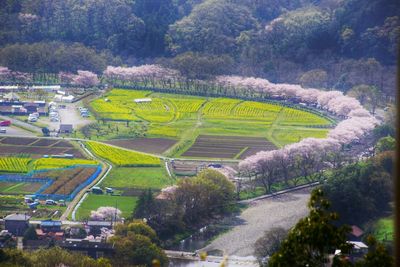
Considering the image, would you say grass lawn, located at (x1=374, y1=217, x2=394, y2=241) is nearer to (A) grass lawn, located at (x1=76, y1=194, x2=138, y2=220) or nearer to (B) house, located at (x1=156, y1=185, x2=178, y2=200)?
(B) house, located at (x1=156, y1=185, x2=178, y2=200)

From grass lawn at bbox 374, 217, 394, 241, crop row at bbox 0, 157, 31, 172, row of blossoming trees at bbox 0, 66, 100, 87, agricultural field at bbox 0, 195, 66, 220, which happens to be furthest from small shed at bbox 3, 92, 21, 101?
grass lawn at bbox 374, 217, 394, 241

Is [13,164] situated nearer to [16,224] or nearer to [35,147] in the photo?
[35,147]

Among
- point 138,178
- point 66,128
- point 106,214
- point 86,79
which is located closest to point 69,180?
point 138,178

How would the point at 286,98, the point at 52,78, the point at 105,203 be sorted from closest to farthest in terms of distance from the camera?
the point at 105,203 < the point at 286,98 < the point at 52,78

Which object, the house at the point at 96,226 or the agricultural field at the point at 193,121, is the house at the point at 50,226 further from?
the agricultural field at the point at 193,121

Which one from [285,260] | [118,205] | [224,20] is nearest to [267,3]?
[224,20]

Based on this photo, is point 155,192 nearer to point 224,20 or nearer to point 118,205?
point 118,205
